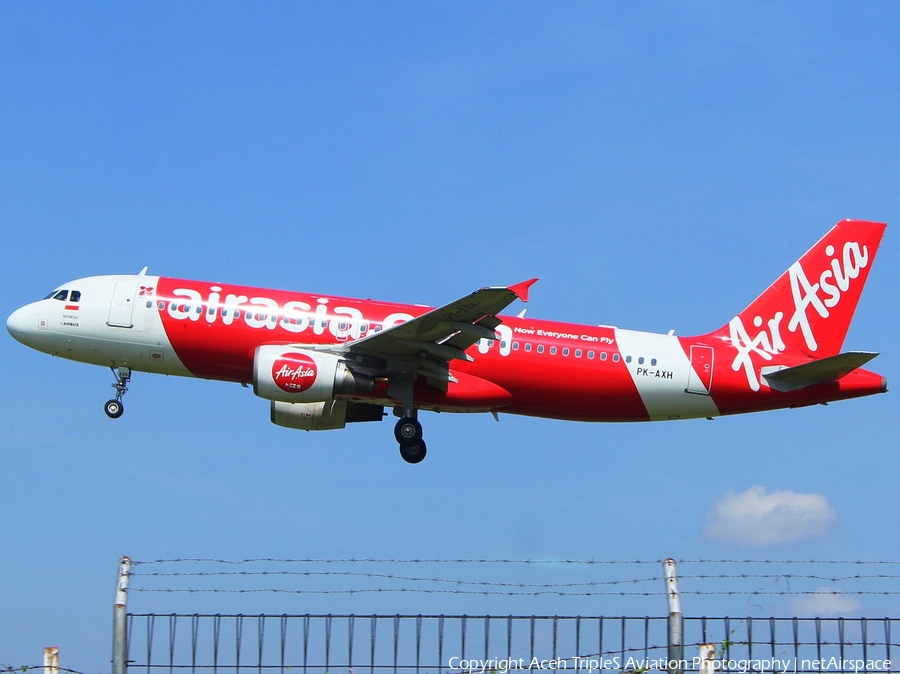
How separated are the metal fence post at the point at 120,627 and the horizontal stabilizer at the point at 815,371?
20.6 m

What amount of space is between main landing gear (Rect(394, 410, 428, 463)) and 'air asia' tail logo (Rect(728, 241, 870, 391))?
8462mm

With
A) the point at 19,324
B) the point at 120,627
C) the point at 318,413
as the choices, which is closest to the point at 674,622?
the point at 120,627

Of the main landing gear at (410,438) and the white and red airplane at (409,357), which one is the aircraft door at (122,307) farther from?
the main landing gear at (410,438)

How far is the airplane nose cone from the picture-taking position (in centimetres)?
3111

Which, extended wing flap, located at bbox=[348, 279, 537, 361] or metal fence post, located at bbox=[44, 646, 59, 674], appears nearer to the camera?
metal fence post, located at bbox=[44, 646, 59, 674]

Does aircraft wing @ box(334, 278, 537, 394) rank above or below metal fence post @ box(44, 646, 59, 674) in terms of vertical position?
above

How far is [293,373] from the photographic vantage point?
28094 millimetres

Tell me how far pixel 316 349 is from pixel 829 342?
14.1m

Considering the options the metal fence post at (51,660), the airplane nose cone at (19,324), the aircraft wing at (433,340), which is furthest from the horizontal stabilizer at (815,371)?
the metal fence post at (51,660)

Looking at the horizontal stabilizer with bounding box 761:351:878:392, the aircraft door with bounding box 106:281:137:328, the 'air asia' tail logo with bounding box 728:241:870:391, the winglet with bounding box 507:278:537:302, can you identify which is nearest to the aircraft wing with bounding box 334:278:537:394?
the winglet with bounding box 507:278:537:302

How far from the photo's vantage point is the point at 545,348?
30172mm

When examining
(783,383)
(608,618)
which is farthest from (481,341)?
(608,618)

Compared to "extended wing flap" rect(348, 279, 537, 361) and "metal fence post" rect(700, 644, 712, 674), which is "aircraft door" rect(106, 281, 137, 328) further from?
"metal fence post" rect(700, 644, 712, 674)

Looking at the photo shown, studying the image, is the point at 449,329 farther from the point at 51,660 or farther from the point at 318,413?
the point at 51,660
